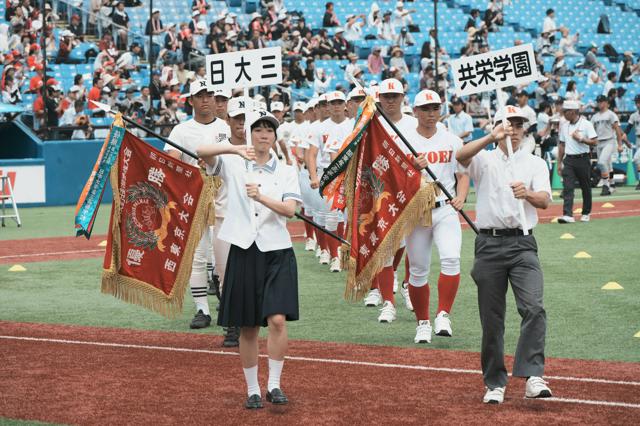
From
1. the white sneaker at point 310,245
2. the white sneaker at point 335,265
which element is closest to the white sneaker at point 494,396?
the white sneaker at point 335,265

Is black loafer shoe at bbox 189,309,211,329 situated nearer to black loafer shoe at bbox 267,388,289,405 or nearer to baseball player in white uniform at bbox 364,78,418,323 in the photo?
baseball player in white uniform at bbox 364,78,418,323

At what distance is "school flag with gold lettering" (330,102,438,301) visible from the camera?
1019 centimetres

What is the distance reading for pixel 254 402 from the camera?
24.6ft

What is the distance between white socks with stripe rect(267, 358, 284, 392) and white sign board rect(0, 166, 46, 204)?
61.7ft

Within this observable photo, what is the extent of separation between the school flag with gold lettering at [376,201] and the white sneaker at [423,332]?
644mm

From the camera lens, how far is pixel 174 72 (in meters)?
27.7

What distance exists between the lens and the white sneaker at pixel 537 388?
7.44 meters

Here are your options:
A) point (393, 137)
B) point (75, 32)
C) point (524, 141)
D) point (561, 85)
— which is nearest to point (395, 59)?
point (561, 85)

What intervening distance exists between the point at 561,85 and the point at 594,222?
52.4 feet

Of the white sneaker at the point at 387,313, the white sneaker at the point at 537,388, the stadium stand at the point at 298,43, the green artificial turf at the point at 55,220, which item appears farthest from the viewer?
the stadium stand at the point at 298,43

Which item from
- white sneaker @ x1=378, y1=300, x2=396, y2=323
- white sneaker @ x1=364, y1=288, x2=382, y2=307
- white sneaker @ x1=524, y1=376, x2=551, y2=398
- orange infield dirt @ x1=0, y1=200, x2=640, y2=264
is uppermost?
white sneaker @ x1=524, y1=376, x2=551, y2=398

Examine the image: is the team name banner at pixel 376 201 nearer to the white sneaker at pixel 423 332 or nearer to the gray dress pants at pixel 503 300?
the white sneaker at pixel 423 332

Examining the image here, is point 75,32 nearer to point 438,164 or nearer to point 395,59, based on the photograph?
point 395,59

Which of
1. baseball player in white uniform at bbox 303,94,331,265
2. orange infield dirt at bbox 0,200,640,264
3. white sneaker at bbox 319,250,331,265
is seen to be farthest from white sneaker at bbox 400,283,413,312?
orange infield dirt at bbox 0,200,640,264
